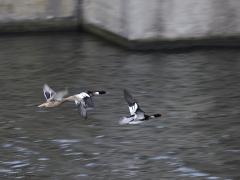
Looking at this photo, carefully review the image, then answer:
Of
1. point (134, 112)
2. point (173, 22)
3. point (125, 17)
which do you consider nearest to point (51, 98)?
point (134, 112)

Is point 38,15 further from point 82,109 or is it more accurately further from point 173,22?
point 82,109

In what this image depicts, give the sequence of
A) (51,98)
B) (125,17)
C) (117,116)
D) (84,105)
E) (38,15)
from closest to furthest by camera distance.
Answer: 1. (84,105)
2. (51,98)
3. (117,116)
4. (125,17)
5. (38,15)

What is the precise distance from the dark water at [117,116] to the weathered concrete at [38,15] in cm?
144

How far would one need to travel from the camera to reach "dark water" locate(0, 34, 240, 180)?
30.7ft

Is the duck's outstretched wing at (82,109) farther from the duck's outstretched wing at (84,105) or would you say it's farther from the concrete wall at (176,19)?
the concrete wall at (176,19)

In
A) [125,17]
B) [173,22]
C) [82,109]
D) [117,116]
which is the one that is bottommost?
[117,116]

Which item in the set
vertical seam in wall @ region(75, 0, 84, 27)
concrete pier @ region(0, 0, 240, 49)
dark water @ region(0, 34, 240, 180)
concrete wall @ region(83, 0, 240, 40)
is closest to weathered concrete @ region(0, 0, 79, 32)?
vertical seam in wall @ region(75, 0, 84, 27)

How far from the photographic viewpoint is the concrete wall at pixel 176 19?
16562 millimetres

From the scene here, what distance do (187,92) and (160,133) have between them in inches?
Result: 101

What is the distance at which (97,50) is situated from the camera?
55.1 feet

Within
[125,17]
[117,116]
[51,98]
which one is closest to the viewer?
[51,98]

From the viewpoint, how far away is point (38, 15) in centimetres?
1909

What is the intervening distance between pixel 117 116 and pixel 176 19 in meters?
5.54

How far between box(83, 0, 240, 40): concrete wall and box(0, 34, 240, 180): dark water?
0.54 m
